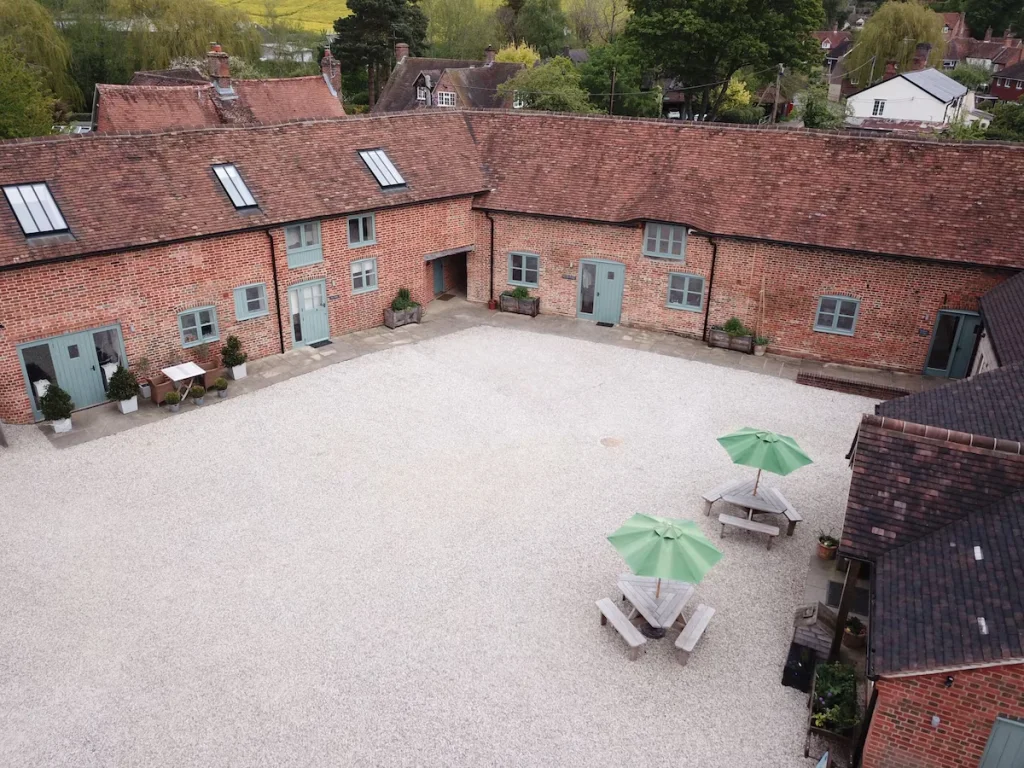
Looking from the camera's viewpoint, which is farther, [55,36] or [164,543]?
[55,36]

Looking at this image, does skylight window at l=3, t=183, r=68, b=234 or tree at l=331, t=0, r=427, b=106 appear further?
tree at l=331, t=0, r=427, b=106

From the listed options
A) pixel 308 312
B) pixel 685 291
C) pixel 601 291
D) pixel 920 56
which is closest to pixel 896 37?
pixel 920 56

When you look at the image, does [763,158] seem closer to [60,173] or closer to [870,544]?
[870,544]

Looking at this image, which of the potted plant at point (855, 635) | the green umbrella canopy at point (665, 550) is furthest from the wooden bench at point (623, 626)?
the potted plant at point (855, 635)

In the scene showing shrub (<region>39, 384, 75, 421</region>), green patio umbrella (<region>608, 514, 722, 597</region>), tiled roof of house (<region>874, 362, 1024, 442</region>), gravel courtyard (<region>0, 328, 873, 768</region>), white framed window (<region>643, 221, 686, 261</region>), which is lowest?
gravel courtyard (<region>0, 328, 873, 768</region>)

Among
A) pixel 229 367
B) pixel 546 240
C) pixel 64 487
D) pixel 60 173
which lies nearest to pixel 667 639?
pixel 64 487

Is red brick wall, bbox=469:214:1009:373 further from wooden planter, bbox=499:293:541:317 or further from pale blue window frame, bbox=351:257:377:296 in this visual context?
pale blue window frame, bbox=351:257:377:296

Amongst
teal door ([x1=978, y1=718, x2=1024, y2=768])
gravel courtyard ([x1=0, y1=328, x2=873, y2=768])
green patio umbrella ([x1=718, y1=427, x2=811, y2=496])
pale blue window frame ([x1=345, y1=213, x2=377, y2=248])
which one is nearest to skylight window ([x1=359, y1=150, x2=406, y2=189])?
pale blue window frame ([x1=345, y1=213, x2=377, y2=248])
